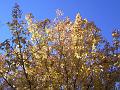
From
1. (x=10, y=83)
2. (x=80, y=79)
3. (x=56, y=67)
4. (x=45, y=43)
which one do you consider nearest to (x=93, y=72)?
(x=80, y=79)

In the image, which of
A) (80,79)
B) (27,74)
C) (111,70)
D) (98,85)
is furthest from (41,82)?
(111,70)

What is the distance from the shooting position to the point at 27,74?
20688 mm

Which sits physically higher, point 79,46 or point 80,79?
point 79,46

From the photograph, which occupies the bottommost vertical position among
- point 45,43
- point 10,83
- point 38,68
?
Answer: point 10,83

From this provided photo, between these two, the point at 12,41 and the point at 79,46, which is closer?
the point at 12,41

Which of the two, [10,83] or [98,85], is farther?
[98,85]

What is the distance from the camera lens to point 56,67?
72.6ft

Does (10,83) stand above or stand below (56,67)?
below

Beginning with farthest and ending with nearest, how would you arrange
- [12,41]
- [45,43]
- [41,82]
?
[45,43]
[41,82]
[12,41]

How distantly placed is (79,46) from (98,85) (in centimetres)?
307

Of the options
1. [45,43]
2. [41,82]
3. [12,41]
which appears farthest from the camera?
[45,43]

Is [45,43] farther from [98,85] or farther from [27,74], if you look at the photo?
[98,85]

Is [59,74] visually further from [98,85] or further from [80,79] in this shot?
[98,85]

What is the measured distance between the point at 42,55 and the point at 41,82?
1.94 meters
